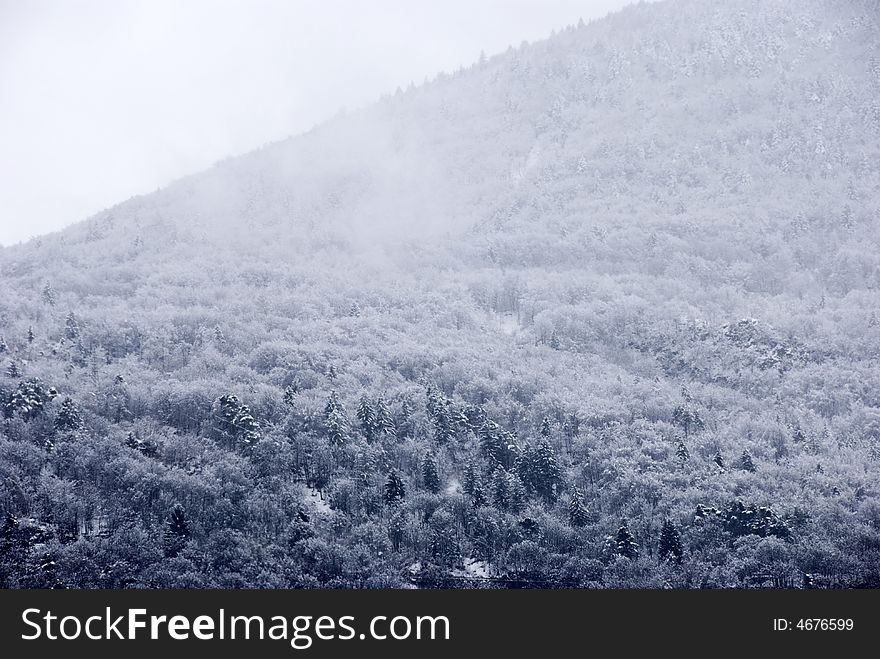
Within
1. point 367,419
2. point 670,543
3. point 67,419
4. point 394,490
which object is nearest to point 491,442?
point 394,490

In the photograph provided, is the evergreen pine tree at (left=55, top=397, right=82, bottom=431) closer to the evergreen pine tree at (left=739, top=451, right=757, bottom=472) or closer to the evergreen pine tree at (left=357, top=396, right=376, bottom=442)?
the evergreen pine tree at (left=357, top=396, right=376, bottom=442)

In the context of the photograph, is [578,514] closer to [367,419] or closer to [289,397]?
[367,419]

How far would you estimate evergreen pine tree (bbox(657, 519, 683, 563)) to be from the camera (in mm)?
92438

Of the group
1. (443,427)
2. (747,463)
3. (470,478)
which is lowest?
(747,463)

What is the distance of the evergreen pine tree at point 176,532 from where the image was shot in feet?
290

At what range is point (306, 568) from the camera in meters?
89.9

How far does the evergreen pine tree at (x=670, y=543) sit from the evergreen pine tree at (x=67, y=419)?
73.4 m

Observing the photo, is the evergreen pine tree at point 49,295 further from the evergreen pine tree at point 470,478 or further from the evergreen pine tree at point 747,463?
the evergreen pine tree at point 747,463

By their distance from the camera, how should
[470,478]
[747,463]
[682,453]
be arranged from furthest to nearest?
[682,453], [747,463], [470,478]

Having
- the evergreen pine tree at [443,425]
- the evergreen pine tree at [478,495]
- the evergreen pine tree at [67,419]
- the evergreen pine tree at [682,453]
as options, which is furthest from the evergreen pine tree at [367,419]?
the evergreen pine tree at [682,453]

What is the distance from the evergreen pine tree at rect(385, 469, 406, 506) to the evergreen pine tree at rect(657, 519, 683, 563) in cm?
3169

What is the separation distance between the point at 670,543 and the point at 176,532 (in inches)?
2210

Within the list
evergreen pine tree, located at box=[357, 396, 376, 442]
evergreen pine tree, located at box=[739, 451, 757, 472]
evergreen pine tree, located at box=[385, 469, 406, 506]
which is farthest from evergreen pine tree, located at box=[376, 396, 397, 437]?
evergreen pine tree, located at box=[739, 451, 757, 472]

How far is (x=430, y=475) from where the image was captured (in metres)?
105
